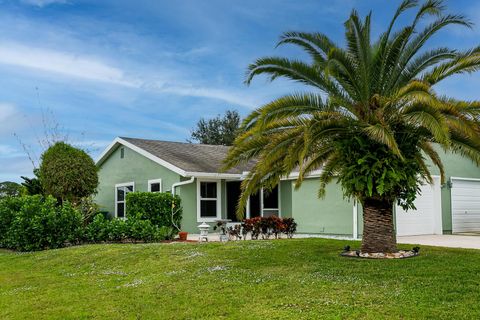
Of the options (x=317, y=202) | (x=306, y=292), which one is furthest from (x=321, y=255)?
(x=317, y=202)

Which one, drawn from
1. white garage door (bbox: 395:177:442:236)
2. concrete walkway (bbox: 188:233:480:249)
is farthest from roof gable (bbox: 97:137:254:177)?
white garage door (bbox: 395:177:442:236)

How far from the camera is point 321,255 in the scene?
10.8 meters

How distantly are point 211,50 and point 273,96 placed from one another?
6.98 metres

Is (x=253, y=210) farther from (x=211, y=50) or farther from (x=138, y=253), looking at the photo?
(x=138, y=253)

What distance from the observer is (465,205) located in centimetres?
2111

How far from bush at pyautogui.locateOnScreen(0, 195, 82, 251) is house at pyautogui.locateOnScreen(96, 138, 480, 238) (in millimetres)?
5121

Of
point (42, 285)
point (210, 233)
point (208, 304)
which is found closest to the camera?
point (208, 304)

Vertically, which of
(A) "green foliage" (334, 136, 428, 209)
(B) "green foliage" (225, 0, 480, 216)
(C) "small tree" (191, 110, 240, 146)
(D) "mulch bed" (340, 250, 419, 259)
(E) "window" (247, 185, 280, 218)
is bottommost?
(D) "mulch bed" (340, 250, 419, 259)

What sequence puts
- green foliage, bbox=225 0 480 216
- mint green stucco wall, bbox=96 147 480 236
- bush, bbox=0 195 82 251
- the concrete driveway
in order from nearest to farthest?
green foliage, bbox=225 0 480 216 → the concrete driveway → bush, bbox=0 195 82 251 → mint green stucco wall, bbox=96 147 480 236

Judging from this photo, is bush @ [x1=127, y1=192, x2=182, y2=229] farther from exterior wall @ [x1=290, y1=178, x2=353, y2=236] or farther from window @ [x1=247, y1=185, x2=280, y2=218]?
exterior wall @ [x1=290, y1=178, x2=353, y2=236]

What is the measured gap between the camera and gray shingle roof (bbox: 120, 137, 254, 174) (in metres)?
20.5

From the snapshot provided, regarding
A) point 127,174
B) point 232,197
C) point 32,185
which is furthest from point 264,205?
point 32,185

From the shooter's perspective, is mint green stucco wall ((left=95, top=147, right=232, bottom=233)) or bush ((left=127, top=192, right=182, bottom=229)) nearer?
bush ((left=127, top=192, right=182, bottom=229))

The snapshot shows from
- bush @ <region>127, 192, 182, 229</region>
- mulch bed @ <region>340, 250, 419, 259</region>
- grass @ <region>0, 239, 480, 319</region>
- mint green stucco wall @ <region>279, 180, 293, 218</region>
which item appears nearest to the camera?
grass @ <region>0, 239, 480, 319</region>
